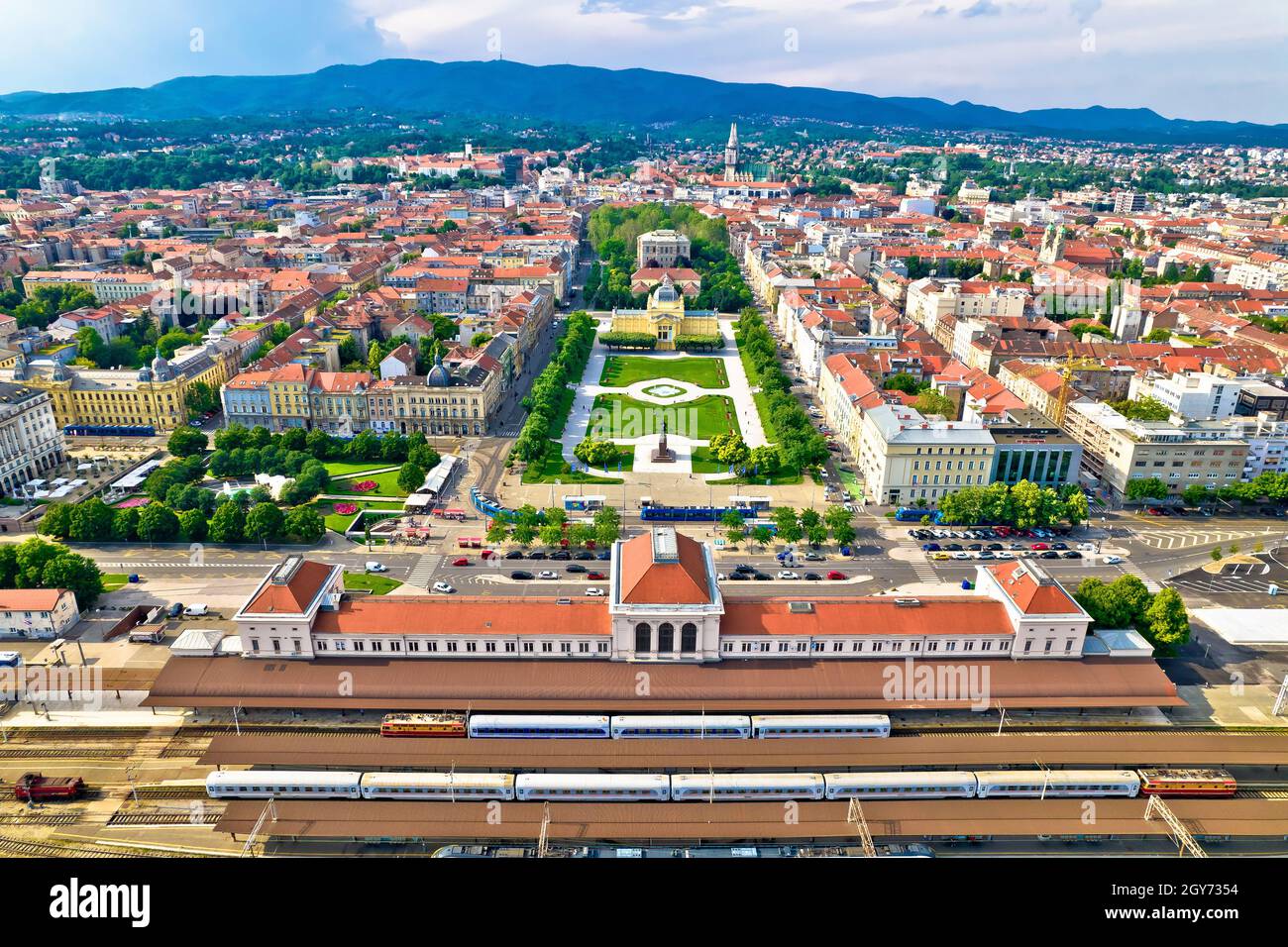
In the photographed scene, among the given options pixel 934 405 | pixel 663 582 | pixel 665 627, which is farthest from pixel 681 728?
pixel 934 405

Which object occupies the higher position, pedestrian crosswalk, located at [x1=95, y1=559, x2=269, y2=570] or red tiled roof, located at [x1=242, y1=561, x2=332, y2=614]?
red tiled roof, located at [x1=242, y1=561, x2=332, y2=614]

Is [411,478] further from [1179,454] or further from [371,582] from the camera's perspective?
[1179,454]

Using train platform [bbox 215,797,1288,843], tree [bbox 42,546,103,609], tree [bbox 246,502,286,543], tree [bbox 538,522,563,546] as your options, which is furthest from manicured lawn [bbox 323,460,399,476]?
train platform [bbox 215,797,1288,843]

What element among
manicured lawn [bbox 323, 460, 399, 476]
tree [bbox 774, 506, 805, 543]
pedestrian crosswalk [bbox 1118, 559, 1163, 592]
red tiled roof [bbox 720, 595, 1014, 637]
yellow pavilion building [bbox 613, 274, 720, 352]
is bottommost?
pedestrian crosswalk [bbox 1118, 559, 1163, 592]

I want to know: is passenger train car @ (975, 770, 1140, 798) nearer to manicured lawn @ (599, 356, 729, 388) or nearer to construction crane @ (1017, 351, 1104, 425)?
construction crane @ (1017, 351, 1104, 425)

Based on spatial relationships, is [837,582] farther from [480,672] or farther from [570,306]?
[570,306]

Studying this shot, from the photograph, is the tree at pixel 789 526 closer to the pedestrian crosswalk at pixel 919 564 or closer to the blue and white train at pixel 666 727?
the pedestrian crosswalk at pixel 919 564
